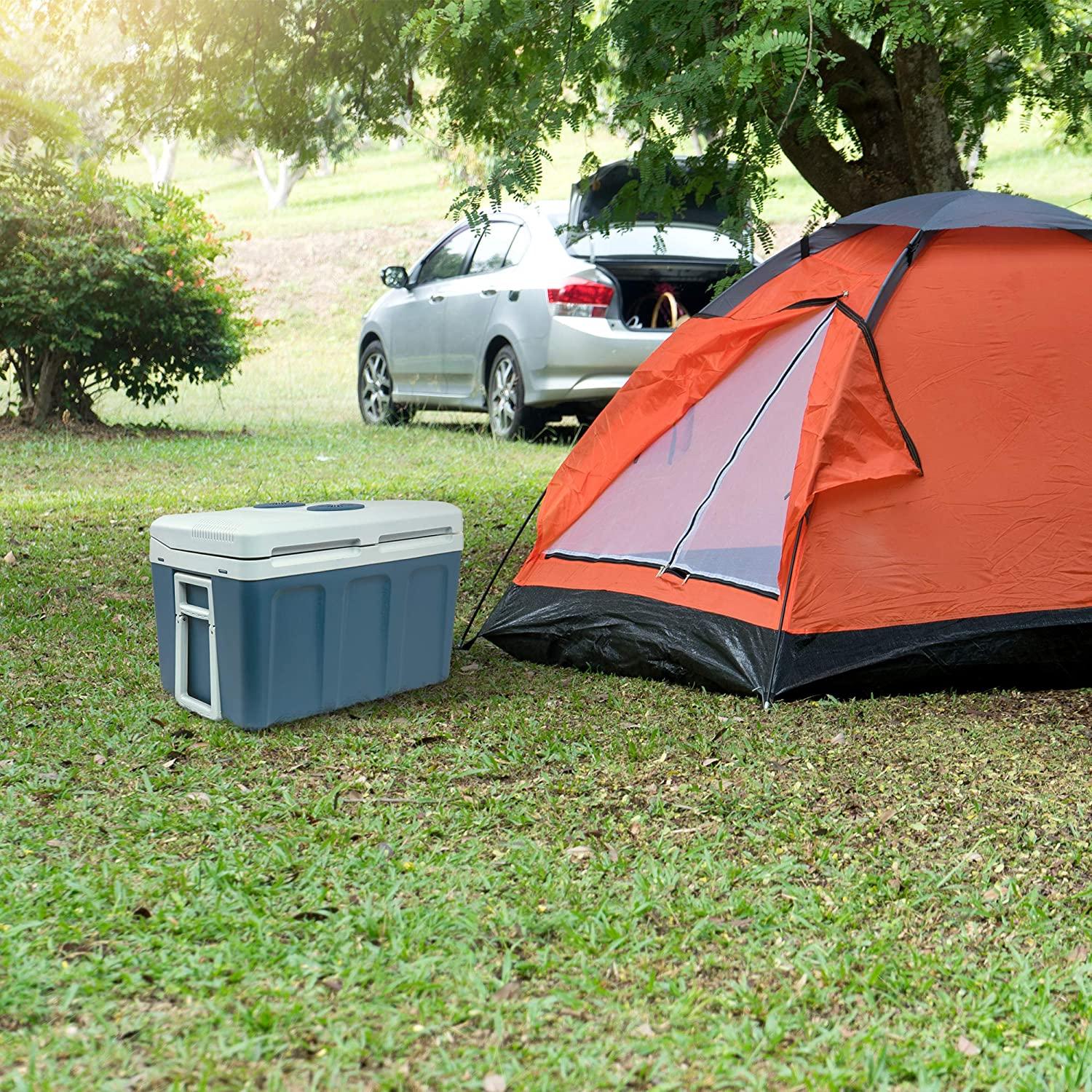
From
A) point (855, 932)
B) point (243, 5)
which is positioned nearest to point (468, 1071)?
point (855, 932)

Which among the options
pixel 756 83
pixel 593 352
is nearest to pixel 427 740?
pixel 756 83

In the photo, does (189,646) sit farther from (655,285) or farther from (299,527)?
(655,285)

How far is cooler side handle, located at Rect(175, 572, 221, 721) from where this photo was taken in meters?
3.95

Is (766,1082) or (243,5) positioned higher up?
(243,5)

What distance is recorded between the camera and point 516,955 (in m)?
2.68

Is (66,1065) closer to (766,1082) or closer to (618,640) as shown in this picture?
(766,1082)

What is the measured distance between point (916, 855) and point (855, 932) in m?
0.46

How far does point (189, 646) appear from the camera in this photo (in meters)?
4.14

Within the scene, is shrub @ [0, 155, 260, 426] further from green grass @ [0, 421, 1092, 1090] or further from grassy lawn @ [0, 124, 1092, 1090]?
green grass @ [0, 421, 1092, 1090]

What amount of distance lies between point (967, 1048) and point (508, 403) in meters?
8.14

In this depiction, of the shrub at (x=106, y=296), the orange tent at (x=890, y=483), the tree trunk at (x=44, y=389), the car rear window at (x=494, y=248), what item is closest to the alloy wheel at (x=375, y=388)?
the shrub at (x=106, y=296)

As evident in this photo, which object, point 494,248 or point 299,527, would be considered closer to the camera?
point 299,527

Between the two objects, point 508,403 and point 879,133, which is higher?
point 879,133

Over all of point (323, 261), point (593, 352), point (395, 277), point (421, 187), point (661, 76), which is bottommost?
point (593, 352)
